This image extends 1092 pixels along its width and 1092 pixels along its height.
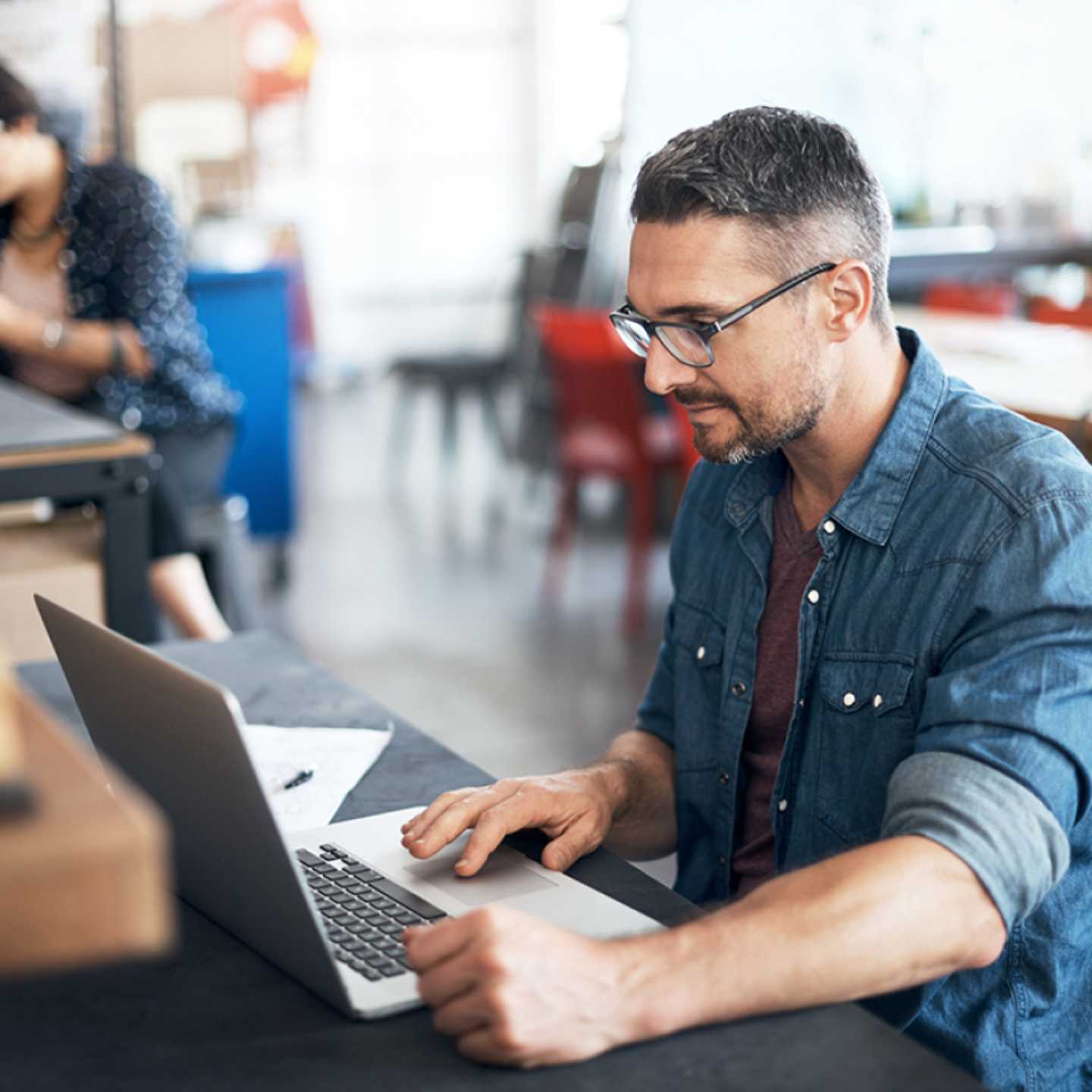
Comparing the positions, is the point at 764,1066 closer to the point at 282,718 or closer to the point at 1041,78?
the point at 282,718

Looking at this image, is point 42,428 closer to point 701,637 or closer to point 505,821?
point 701,637

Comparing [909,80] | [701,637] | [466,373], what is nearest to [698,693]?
[701,637]

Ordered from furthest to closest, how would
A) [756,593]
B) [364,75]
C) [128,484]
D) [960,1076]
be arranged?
[364,75], [128,484], [756,593], [960,1076]

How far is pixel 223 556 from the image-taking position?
382 centimetres

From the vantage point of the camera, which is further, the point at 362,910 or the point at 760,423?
the point at 760,423

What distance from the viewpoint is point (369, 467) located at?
735 centimetres

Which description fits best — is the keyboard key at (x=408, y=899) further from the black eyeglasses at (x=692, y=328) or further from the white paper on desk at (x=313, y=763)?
the black eyeglasses at (x=692, y=328)

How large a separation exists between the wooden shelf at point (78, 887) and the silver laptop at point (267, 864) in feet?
0.97

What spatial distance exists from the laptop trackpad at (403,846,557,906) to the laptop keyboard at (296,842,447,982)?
0.03 meters

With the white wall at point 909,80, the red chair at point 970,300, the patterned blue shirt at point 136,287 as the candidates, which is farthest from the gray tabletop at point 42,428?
the white wall at point 909,80

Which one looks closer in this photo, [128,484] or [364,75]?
[128,484]

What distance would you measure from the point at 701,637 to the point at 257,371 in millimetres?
3717

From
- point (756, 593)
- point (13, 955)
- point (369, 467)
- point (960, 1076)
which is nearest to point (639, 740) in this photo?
point (756, 593)

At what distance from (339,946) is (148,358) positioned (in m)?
2.77
